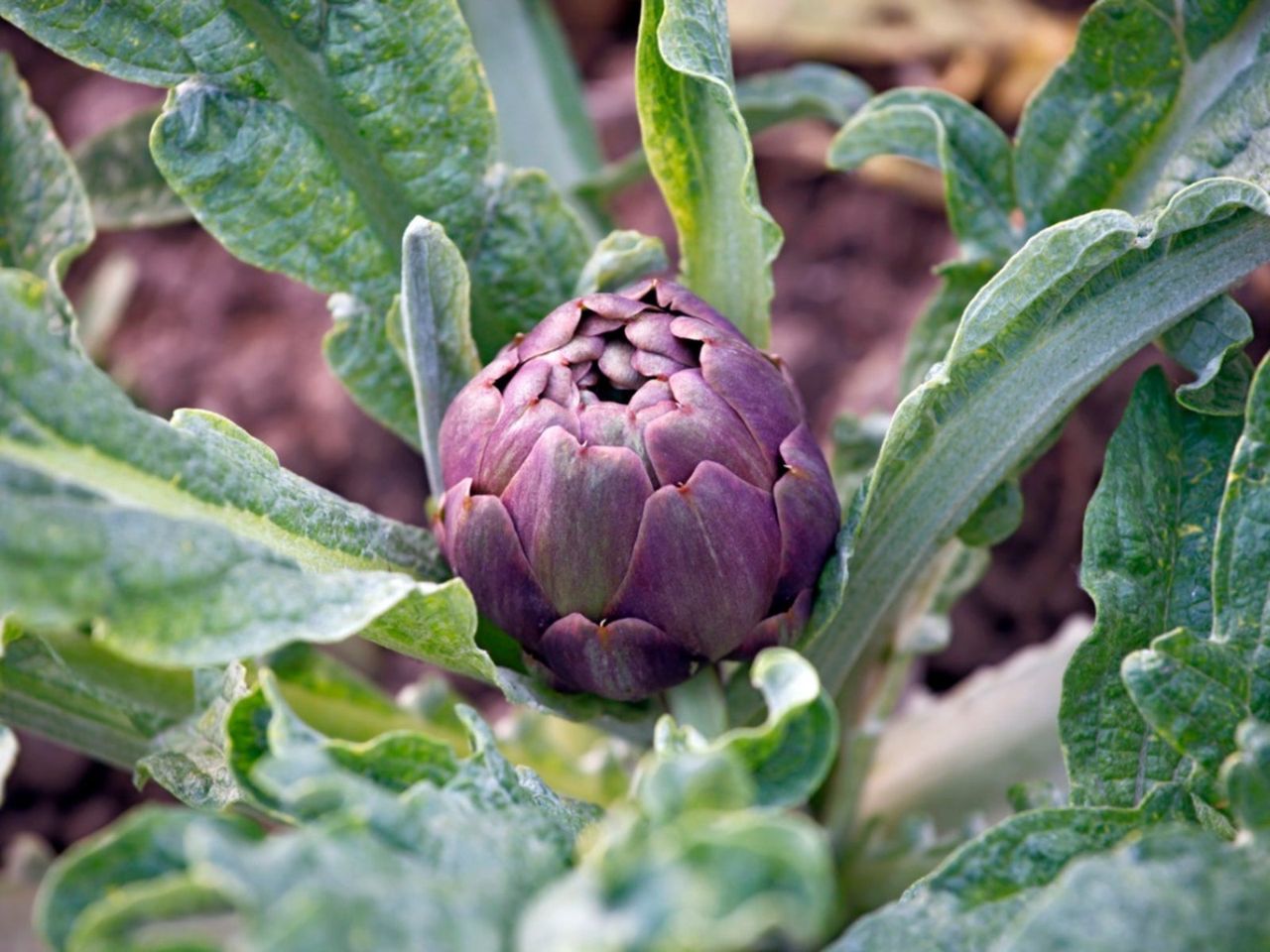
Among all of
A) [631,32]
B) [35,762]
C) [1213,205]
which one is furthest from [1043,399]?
[631,32]

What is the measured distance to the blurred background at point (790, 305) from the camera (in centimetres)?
161

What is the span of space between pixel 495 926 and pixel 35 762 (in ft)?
3.81

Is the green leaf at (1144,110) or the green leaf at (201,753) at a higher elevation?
the green leaf at (1144,110)

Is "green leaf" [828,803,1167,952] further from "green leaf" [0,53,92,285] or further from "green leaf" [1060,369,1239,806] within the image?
"green leaf" [0,53,92,285]

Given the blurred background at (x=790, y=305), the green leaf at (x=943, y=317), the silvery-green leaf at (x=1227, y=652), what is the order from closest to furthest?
the silvery-green leaf at (x=1227, y=652), the green leaf at (x=943, y=317), the blurred background at (x=790, y=305)

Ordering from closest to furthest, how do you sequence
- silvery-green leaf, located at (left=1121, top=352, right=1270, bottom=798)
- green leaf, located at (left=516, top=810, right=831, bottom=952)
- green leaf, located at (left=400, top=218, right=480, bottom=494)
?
1. green leaf, located at (left=516, top=810, right=831, bottom=952)
2. silvery-green leaf, located at (left=1121, top=352, right=1270, bottom=798)
3. green leaf, located at (left=400, top=218, right=480, bottom=494)

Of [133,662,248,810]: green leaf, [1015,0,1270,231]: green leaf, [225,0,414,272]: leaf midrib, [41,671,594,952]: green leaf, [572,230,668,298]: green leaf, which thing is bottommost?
[133,662,248,810]: green leaf

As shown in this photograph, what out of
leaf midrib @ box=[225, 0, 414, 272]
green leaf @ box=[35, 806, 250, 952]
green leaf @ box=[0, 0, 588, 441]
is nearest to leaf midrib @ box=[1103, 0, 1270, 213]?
green leaf @ box=[0, 0, 588, 441]

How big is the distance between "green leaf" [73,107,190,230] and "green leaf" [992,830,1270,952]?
39.4 inches

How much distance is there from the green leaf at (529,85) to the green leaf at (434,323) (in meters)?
0.48

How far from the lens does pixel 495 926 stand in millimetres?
549

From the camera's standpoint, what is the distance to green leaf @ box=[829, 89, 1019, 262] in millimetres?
1008

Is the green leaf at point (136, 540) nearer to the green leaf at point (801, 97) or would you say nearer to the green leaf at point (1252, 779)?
the green leaf at point (1252, 779)

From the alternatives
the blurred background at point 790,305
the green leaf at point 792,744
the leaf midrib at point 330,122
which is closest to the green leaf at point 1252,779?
the green leaf at point 792,744
